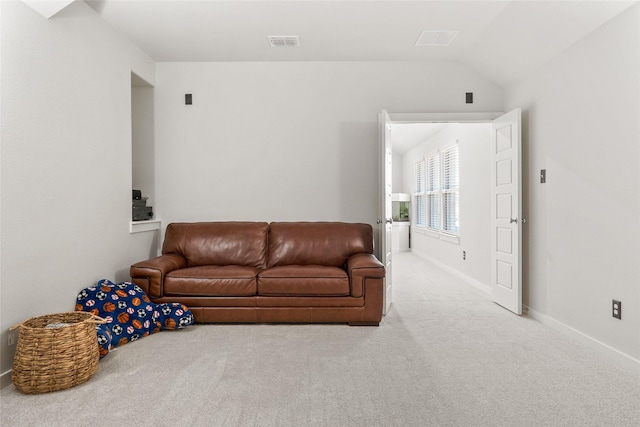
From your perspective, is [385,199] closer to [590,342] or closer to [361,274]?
[361,274]

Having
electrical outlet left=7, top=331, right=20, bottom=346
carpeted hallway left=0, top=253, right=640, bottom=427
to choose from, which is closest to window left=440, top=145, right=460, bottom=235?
carpeted hallway left=0, top=253, right=640, bottom=427

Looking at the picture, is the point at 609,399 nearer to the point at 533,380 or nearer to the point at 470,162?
the point at 533,380

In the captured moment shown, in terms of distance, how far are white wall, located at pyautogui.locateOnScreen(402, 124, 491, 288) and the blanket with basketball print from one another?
3857 millimetres

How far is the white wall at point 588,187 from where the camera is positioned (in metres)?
2.79

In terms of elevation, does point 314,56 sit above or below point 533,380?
above

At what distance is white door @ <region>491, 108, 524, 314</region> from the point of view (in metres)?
4.11

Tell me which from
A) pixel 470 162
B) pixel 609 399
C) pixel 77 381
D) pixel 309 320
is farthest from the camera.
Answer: pixel 470 162

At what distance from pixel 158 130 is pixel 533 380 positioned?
4.49m

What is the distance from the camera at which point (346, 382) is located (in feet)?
8.18

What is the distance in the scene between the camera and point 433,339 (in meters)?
3.36

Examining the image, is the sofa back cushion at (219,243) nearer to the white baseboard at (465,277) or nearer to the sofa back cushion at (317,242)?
the sofa back cushion at (317,242)

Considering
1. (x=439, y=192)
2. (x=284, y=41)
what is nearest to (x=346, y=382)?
(x=284, y=41)

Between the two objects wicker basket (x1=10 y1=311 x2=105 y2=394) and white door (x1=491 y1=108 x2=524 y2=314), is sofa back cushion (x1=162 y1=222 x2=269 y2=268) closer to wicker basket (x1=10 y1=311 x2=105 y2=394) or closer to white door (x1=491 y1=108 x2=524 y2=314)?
wicker basket (x1=10 y1=311 x2=105 y2=394)

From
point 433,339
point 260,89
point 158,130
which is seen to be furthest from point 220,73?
point 433,339
